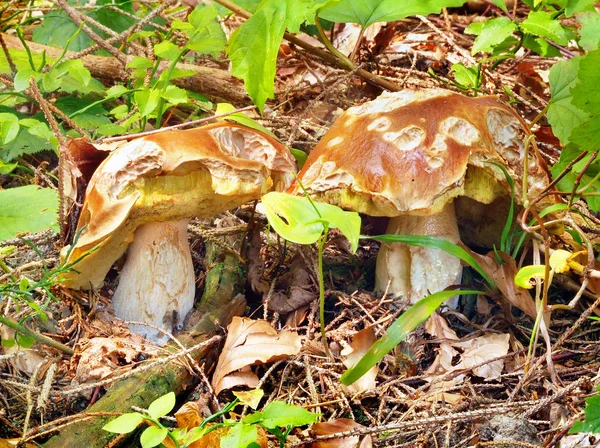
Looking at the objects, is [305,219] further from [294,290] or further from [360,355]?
[294,290]

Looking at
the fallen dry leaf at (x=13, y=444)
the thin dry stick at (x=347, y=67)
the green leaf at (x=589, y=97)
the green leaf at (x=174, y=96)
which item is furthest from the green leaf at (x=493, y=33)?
the fallen dry leaf at (x=13, y=444)

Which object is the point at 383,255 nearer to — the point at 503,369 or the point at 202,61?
the point at 503,369

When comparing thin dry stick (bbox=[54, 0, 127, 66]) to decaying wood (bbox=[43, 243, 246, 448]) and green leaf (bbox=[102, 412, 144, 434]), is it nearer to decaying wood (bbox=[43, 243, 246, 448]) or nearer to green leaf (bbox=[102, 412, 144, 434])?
decaying wood (bbox=[43, 243, 246, 448])

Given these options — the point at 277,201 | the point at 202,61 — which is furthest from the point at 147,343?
the point at 202,61

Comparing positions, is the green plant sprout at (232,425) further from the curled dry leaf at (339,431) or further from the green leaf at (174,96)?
the green leaf at (174,96)

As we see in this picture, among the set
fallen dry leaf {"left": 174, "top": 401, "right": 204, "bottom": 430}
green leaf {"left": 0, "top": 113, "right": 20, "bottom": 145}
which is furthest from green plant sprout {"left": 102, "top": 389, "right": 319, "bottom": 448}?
green leaf {"left": 0, "top": 113, "right": 20, "bottom": 145}

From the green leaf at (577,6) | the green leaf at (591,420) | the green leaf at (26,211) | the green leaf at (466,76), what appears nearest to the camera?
the green leaf at (591,420)
